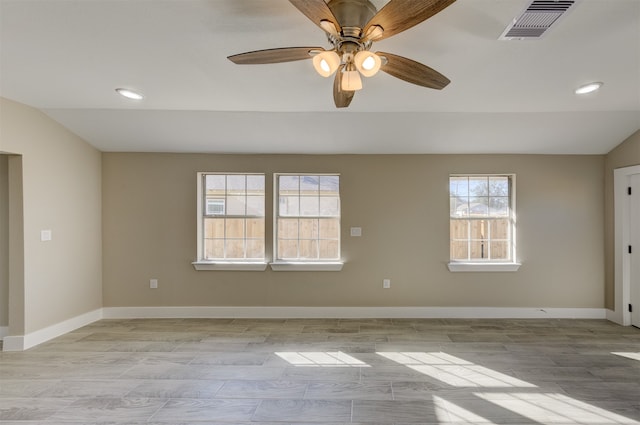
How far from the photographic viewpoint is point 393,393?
2.63m

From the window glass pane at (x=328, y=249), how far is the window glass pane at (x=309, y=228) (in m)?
0.14

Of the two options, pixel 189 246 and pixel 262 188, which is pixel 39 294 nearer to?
pixel 189 246

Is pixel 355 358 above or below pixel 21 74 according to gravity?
below

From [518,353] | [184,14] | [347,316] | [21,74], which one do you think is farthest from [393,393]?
[21,74]

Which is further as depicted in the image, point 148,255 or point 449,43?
point 148,255

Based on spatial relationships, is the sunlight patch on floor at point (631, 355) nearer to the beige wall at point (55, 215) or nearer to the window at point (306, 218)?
the window at point (306, 218)

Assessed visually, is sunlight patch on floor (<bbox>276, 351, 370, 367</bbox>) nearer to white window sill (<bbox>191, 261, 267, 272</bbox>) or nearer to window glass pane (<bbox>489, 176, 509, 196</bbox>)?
white window sill (<bbox>191, 261, 267, 272</bbox>)

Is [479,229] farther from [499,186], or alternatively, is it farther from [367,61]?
[367,61]

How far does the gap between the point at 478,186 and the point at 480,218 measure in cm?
44

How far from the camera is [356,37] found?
183cm

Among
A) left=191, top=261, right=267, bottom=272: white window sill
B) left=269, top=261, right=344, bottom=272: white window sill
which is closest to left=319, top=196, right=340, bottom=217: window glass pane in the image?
left=269, top=261, right=344, bottom=272: white window sill

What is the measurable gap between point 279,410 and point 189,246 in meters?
2.86

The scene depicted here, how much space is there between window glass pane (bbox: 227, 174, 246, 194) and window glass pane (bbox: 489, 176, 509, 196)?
342 centimetres

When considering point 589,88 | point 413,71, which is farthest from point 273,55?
point 589,88
